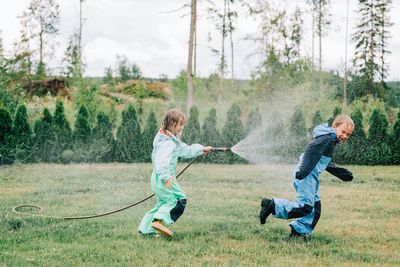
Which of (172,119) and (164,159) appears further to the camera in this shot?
(172,119)

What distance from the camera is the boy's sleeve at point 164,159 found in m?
5.89

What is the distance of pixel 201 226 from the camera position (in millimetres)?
6801

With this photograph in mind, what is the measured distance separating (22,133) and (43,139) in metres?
0.59

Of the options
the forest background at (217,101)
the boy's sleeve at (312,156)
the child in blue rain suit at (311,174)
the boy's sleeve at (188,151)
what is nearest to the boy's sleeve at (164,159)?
the boy's sleeve at (188,151)

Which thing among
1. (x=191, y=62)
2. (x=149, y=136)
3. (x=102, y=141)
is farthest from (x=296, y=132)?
(x=102, y=141)

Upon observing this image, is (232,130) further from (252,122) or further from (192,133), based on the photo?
(192,133)

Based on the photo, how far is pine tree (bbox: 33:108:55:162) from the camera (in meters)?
14.8

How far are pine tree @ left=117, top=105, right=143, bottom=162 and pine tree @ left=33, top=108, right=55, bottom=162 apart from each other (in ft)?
6.42

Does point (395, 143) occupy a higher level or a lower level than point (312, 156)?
lower

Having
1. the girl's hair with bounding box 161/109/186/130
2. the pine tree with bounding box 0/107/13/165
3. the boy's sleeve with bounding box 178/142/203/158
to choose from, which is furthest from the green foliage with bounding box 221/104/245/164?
the girl's hair with bounding box 161/109/186/130

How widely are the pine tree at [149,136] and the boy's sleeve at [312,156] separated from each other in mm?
10068

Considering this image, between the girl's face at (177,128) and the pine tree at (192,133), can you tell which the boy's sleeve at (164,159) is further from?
the pine tree at (192,133)

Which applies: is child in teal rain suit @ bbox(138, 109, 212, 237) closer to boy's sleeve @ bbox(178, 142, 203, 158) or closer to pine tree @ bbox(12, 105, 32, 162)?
boy's sleeve @ bbox(178, 142, 203, 158)

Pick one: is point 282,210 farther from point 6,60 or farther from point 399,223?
point 6,60
